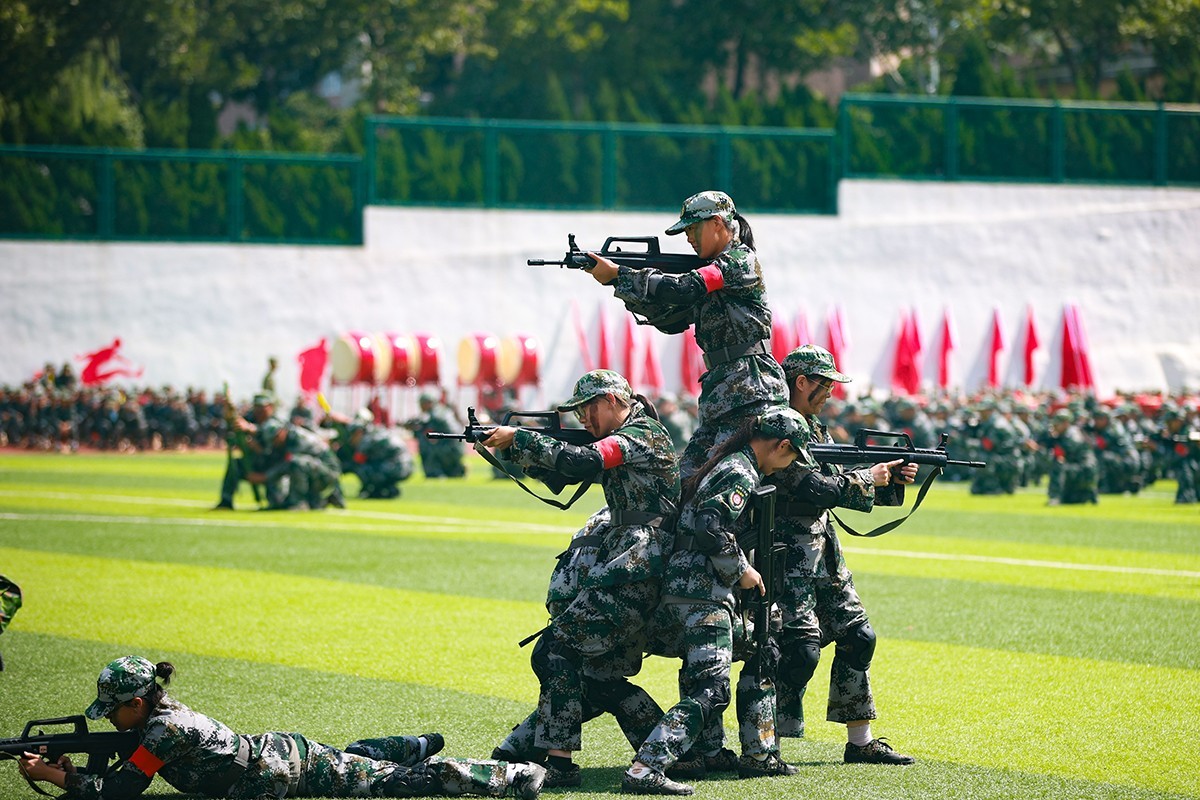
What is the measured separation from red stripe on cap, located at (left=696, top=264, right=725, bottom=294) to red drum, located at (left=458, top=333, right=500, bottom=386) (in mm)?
33235

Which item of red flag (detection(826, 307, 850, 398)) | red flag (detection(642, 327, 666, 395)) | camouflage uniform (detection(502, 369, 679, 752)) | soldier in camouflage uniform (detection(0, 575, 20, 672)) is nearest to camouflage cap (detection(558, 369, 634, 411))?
camouflage uniform (detection(502, 369, 679, 752))

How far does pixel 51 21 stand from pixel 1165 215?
3192cm

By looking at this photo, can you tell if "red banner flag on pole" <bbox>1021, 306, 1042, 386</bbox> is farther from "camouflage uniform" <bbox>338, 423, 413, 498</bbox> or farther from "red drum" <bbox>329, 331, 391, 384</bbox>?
"camouflage uniform" <bbox>338, 423, 413, 498</bbox>

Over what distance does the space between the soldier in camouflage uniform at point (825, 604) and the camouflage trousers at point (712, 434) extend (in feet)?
1.37

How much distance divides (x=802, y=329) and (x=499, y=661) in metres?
32.9

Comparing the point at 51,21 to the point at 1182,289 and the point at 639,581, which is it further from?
the point at 639,581

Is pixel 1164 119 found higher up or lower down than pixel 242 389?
higher up

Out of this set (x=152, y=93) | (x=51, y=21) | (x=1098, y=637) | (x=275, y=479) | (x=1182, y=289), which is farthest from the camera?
(x=152, y=93)

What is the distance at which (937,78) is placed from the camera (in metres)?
61.4

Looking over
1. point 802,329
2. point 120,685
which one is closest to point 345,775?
point 120,685

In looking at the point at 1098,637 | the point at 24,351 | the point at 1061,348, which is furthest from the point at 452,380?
the point at 1098,637

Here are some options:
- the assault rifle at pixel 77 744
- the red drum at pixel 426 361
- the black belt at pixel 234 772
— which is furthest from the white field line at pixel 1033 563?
the red drum at pixel 426 361

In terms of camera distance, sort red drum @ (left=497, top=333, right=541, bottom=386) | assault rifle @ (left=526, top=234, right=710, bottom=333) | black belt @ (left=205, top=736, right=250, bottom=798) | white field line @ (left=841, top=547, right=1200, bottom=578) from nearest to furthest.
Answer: black belt @ (left=205, top=736, right=250, bottom=798) → assault rifle @ (left=526, top=234, right=710, bottom=333) → white field line @ (left=841, top=547, right=1200, bottom=578) → red drum @ (left=497, top=333, right=541, bottom=386)

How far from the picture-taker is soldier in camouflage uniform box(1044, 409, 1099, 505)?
24750 millimetres
